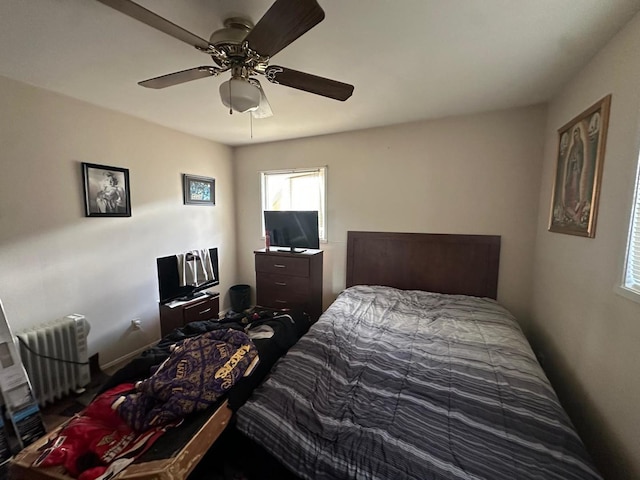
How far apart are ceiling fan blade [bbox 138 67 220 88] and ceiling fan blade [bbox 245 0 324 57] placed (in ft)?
1.01

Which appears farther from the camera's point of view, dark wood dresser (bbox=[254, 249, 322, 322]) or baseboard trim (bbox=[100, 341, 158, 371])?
dark wood dresser (bbox=[254, 249, 322, 322])

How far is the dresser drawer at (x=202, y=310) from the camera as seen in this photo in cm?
268

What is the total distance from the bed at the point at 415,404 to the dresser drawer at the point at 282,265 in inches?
36.5

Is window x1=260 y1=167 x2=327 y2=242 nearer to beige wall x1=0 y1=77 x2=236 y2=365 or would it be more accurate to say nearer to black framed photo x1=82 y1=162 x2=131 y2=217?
beige wall x1=0 y1=77 x2=236 y2=365

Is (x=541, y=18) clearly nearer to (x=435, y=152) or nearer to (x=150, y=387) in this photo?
(x=435, y=152)

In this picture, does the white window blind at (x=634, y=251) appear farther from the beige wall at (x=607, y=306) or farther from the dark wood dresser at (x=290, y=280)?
the dark wood dresser at (x=290, y=280)

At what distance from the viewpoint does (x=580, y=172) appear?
1.63 meters

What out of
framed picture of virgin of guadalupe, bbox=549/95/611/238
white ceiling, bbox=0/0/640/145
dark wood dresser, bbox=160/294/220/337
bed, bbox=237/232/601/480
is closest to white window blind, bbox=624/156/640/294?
framed picture of virgin of guadalupe, bbox=549/95/611/238

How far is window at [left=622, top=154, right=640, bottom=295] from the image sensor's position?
1138 mm

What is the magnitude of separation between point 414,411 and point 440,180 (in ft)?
7.39

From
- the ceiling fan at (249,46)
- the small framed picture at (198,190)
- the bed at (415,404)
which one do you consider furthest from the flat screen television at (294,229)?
the ceiling fan at (249,46)

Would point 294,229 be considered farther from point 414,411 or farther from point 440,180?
point 414,411

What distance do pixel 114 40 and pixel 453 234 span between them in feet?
9.78

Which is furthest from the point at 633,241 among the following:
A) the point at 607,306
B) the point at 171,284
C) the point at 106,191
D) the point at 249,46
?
the point at 106,191
